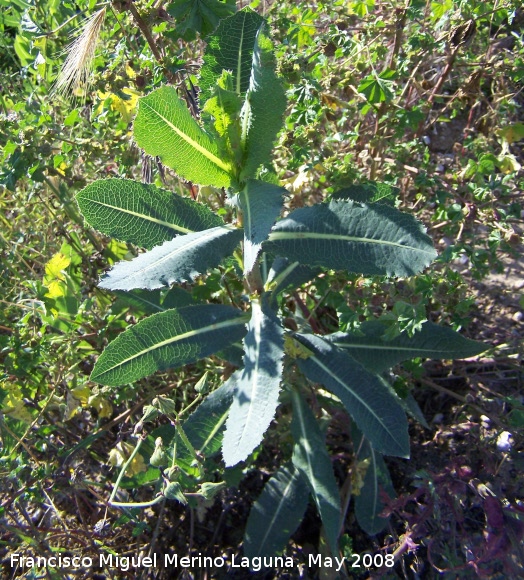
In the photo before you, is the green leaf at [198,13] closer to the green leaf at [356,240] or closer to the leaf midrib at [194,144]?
the leaf midrib at [194,144]

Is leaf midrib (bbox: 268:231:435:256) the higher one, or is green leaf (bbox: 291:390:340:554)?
leaf midrib (bbox: 268:231:435:256)

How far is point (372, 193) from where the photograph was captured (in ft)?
6.08

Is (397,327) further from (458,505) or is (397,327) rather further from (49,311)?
(49,311)

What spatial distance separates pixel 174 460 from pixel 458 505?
1.01 metres

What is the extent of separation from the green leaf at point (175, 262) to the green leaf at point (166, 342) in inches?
9.2

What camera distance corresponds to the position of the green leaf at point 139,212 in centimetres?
170

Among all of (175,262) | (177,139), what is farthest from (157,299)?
(177,139)

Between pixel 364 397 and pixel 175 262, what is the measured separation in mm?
735

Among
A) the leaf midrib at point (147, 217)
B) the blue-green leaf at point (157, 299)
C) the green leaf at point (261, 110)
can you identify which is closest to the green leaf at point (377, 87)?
the green leaf at point (261, 110)

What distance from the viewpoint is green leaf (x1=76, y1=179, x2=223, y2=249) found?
170 cm

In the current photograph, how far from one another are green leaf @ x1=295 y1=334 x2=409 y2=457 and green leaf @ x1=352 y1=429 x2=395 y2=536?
0.93ft

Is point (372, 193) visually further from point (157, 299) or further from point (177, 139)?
point (157, 299)

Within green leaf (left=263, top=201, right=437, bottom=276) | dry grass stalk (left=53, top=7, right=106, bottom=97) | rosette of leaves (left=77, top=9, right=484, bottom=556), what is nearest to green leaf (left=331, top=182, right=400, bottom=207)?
rosette of leaves (left=77, top=9, right=484, bottom=556)

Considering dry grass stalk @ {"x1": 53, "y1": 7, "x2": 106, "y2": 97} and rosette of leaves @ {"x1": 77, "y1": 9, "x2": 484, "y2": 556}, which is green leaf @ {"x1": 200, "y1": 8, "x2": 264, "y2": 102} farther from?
dry grass stalk @ {"x1": 53, "y1": 7, "x2": 106, "y2": 97}
